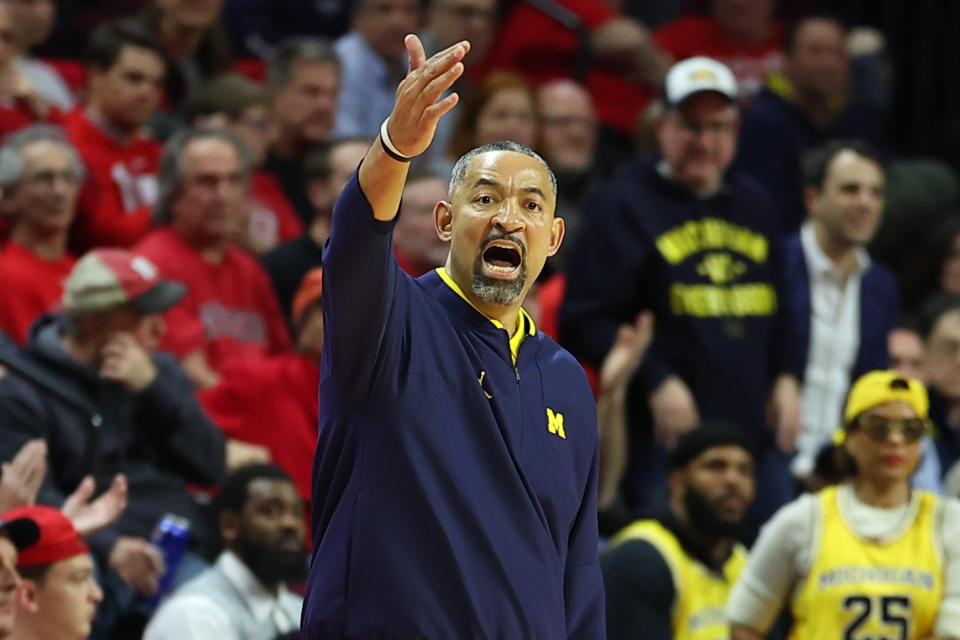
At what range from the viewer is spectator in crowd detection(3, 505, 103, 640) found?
4.80m

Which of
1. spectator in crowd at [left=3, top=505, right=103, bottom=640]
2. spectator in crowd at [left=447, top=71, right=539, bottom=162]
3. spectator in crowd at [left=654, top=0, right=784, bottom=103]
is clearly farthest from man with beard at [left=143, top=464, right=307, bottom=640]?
spectator in crowd at [left=654, top=0, right=784, bottom=103]

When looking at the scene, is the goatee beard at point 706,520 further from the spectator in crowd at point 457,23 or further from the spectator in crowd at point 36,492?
the spectator in crowd at point 457,23

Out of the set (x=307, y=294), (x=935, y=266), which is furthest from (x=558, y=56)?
(x=307, y=294)

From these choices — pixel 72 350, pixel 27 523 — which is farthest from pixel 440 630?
pixel 72 350

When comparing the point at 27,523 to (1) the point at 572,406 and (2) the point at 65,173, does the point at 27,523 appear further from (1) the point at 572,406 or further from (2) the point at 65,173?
(2) the point at 65,173

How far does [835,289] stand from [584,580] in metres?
4.05

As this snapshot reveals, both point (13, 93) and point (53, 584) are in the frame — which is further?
point (13, 93)

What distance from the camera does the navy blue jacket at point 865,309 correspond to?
24.8 ft

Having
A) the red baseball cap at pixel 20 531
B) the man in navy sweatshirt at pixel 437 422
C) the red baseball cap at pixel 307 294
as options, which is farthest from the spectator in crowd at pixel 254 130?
the man in navy sweatshirt at pixel 437 422

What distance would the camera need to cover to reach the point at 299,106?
8.46 meters

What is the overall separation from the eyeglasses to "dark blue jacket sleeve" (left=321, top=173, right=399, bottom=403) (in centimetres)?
282

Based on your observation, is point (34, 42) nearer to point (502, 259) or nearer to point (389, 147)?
point (502, 259)

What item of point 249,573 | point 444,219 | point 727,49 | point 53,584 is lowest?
point 249,573

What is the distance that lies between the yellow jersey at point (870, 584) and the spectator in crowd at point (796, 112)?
3.57 metres
